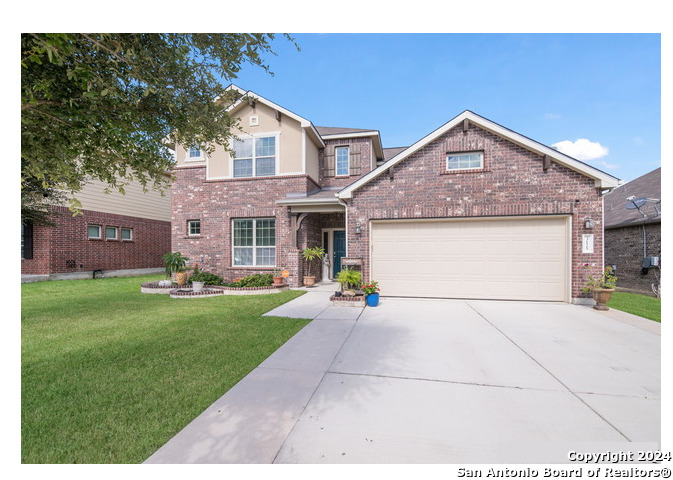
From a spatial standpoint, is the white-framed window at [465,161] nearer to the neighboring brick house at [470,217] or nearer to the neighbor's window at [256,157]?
the neighboring brick house at [470,217]

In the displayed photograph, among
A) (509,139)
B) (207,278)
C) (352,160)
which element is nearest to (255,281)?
(207,278)

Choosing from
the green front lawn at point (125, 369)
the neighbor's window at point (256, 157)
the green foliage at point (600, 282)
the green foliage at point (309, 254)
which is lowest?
the green front lawn at point (125, 369)

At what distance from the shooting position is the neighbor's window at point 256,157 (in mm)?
10969

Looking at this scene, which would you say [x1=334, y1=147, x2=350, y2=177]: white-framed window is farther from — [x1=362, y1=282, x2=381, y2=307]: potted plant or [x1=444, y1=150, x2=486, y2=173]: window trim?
[x1=362, y1=282, x2=381, y2=307]: potted plant

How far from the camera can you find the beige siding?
13.9m

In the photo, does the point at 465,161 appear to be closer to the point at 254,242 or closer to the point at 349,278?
the point at 349,278

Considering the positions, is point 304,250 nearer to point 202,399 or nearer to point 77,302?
point 77,302

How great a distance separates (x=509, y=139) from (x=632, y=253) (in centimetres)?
Result: 824

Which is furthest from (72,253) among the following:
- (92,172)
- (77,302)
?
(92,172)

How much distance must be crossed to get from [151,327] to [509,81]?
1030cm

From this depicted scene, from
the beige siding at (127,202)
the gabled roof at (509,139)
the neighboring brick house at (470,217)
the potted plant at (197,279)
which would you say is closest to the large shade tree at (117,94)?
the neighboring brick house at (470,217)

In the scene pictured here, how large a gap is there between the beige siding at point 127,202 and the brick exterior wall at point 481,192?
1174 centimetres

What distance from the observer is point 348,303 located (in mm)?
7223

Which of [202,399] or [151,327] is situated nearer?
[202,399]
